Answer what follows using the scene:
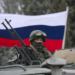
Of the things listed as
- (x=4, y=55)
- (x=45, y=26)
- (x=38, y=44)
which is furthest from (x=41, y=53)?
(x=4, y=55)

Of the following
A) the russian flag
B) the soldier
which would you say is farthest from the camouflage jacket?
the russian flag

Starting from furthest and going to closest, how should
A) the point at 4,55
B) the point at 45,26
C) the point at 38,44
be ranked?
the point at 4,55 < the point at 45,26 < the point at 38,44

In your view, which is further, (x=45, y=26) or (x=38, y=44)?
(x=45, y=26)

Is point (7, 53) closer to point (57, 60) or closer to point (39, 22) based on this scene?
point (39, 22)

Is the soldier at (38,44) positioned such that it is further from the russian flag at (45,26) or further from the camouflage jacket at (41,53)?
the russian flag at (45,26)

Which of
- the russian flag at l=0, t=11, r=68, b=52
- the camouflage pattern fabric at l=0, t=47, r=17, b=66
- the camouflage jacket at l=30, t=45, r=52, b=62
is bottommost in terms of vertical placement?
the camouflage jacket at l=30, t=45, r=52, b=62

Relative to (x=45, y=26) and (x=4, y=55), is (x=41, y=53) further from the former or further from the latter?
(x=4, y=55)

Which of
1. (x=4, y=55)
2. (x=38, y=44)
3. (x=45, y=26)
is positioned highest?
(x=4, y=55)

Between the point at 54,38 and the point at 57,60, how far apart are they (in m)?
4.38

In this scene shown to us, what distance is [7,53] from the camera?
11.0m

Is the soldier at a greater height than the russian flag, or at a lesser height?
lesser

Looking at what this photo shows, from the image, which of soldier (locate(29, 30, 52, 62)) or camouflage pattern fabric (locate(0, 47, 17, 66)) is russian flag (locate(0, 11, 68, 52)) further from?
camouflage pattern fabric (locate(0, 47, 17, 66))

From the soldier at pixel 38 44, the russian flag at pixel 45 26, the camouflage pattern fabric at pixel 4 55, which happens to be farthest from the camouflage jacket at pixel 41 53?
the camouflage pattern fabric at pixel 4 55

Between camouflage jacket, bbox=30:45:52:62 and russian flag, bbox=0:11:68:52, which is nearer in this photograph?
camouflage jacket, bbox=30:45:52:62
